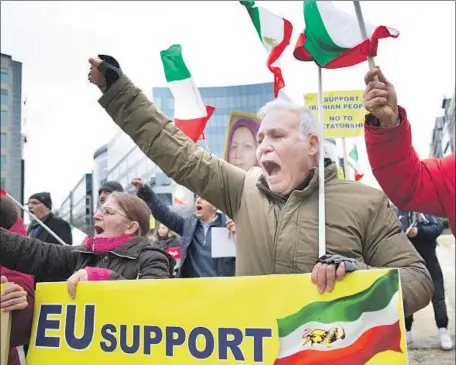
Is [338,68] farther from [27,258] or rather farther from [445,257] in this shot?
[445,257]

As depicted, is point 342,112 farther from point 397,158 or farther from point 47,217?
point 397,158

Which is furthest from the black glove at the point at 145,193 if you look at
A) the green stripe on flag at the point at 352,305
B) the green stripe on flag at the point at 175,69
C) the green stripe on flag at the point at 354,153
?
the green stripe on flag at the point at 354,153

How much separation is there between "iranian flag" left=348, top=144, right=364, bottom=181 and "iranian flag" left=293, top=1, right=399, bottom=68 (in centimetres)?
665

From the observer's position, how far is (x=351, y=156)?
9.80 meters

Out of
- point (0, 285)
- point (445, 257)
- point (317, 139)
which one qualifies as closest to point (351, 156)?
point (445, 257)

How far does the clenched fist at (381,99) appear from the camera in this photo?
1.87 meters

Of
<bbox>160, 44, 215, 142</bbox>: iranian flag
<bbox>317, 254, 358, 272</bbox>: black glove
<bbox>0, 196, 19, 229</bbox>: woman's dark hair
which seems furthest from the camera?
<bbox>160, 44, 215, 142</bbox>: iranian flag

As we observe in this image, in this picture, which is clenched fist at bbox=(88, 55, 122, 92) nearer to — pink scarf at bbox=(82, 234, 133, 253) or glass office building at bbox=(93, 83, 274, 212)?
pink scarf at bbox=(82, 234, 133, 253)

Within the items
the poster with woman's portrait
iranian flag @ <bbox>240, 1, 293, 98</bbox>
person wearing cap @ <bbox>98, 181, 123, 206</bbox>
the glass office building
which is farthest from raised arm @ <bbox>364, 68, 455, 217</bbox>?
the glass office building

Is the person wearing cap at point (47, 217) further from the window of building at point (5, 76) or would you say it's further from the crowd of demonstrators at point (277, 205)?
the window of building at point (5, 76)

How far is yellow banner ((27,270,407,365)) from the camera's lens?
5.32 feet

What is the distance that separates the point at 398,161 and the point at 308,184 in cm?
36

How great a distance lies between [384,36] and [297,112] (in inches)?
17.4

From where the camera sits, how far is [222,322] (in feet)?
5.74
